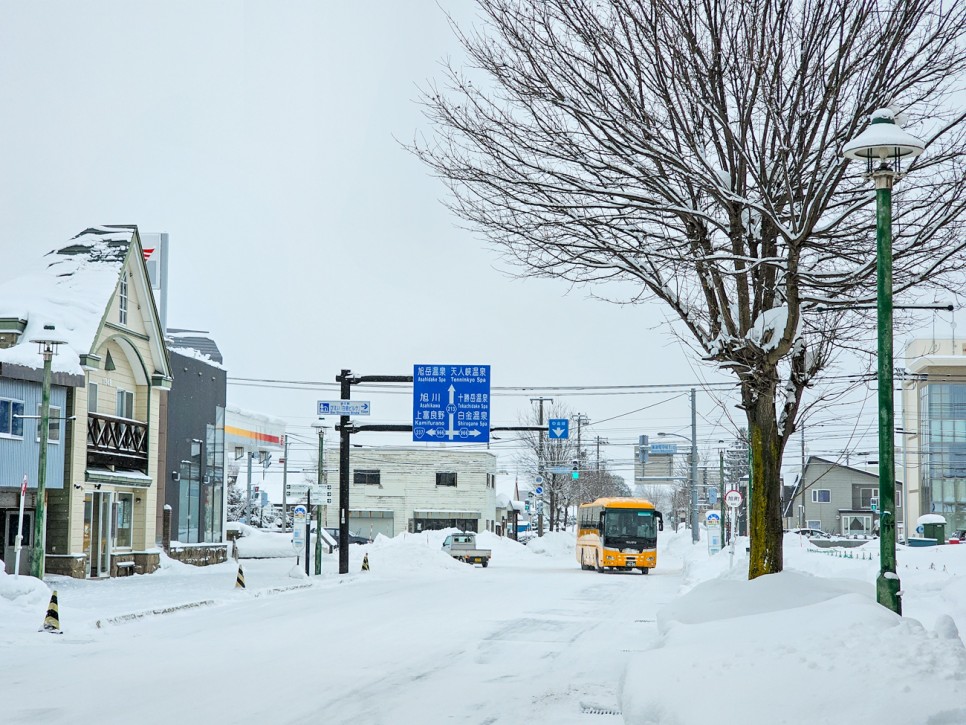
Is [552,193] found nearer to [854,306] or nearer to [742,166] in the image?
[742,166]

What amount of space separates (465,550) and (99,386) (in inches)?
952

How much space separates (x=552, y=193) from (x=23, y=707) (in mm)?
8701

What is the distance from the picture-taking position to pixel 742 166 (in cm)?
1418

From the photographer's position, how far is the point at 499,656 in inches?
609

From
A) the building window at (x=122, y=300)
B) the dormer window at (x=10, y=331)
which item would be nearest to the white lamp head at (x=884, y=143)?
the dormer window at (x=10, y=331)

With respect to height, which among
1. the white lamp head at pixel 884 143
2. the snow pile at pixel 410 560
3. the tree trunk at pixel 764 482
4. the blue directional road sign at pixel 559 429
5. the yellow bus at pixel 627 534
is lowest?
the snow pile at pixel 410 560

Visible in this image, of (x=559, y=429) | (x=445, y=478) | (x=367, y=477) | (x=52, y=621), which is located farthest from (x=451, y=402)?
(x=367, y=477)

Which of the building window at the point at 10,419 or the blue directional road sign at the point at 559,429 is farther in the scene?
the blue directional road sign at the point at 559,429

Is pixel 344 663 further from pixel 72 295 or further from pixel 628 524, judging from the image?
pixel 628 524

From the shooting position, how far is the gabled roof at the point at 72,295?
3027 cm

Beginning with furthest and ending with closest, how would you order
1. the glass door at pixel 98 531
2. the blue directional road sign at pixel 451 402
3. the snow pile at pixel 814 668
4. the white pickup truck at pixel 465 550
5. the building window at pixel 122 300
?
the white pickup truck at pixel 465 550 → the blue directional road sign at pixel 451 402 → the building window at pixel 122 300 → the glass door at pixel 98 531 → the snow pile at pixel 814 668

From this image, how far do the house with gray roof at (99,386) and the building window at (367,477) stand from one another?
52652mm

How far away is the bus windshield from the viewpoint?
46.0 meters

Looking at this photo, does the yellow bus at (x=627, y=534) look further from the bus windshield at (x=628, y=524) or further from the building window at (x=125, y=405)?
the building window at (x=125, y=405)
